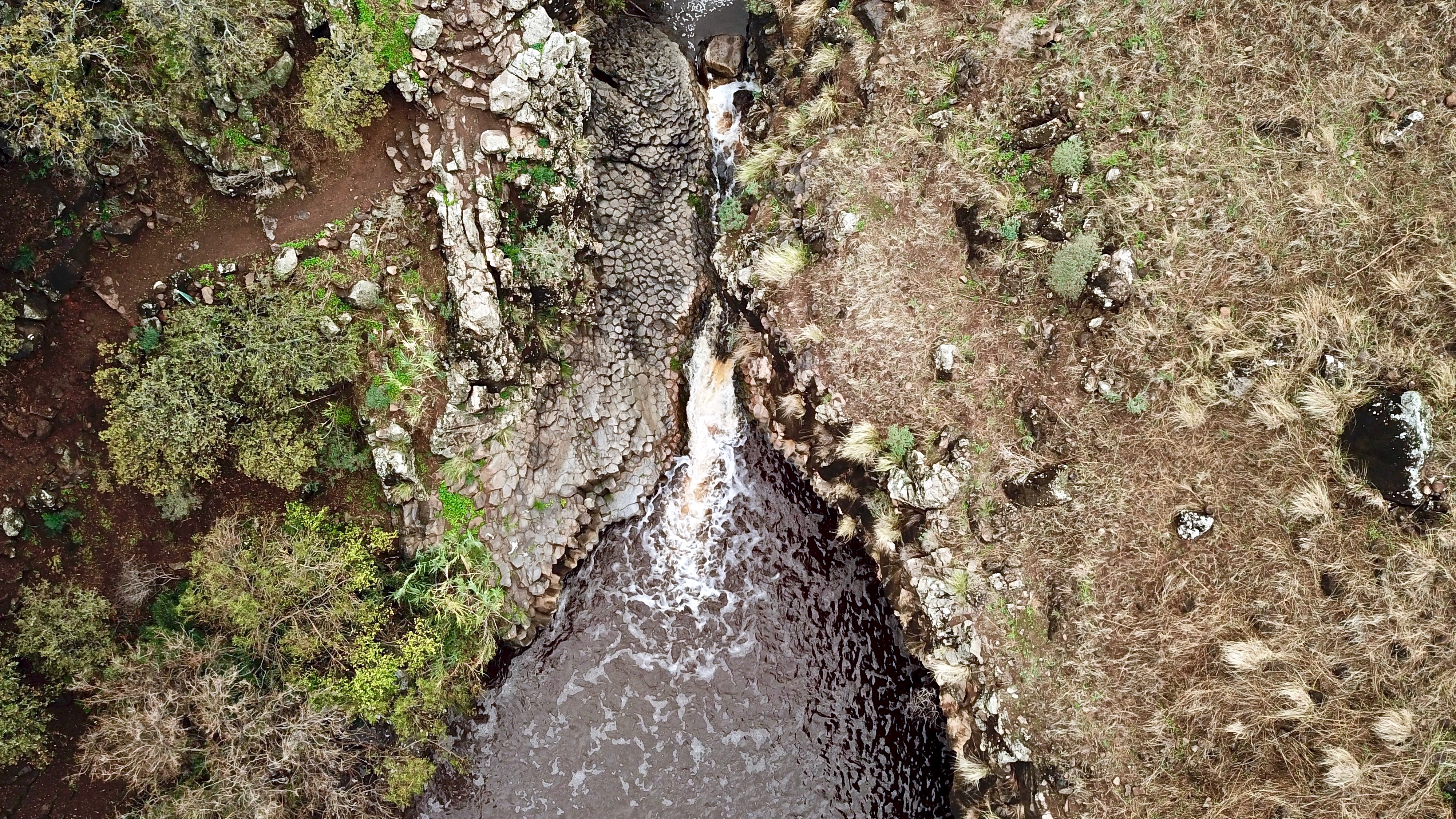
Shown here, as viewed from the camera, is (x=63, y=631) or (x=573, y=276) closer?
(x=63, y=631)

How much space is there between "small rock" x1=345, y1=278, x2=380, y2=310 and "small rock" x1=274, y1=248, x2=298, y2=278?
770mm

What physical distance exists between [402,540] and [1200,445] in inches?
435

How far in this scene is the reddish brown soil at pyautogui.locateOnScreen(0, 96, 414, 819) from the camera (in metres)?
8.09

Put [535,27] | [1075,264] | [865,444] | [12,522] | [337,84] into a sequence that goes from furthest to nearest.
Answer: [865,444] < [535,27] < [337,84] < [1075,264] < [12,522]

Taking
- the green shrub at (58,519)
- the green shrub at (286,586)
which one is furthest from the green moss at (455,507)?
the green shrub at (58,519)

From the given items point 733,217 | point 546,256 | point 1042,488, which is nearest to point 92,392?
point 546,256

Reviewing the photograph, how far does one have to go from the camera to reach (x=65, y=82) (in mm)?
7793

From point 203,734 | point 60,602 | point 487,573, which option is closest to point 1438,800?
point 487,573

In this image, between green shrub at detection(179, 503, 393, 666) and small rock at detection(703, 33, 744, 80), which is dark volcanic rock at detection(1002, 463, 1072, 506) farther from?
green shrub at detection(179, 503, 393, 666)

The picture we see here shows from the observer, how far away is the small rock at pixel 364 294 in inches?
361

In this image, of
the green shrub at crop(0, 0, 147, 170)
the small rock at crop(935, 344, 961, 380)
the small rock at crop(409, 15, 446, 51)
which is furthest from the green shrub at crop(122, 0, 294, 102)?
the small rock at crop(935, 344, 961, 380)

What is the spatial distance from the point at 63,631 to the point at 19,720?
1.04 meters

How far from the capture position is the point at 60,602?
8.16m

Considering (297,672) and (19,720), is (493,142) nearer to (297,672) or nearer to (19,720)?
(297,672)
